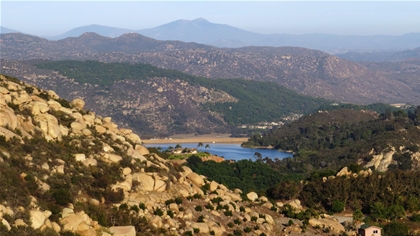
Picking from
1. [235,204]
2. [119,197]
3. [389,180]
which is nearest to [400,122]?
[389,180]

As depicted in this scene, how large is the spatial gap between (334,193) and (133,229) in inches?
1139

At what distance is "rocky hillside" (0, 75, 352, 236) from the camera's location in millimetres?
31328

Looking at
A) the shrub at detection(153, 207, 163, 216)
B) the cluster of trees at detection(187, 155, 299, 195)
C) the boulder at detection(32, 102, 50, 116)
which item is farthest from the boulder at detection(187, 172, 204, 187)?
the cluster of trees at detection(187, 155, 299, 195)

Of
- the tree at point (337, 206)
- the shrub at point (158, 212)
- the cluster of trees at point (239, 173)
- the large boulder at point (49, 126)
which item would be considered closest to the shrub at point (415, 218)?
the tree at point (337, 206)

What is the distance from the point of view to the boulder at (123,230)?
31.5m

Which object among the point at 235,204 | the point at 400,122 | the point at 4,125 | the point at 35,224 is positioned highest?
the point at 4,125

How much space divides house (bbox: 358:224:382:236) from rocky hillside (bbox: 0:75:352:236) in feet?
4.88

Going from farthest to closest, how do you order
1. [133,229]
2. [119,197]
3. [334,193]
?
[334,193], [119,197], [133,229]

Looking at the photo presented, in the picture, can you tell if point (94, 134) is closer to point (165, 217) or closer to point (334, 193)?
point (165, 217)

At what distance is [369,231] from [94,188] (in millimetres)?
18234

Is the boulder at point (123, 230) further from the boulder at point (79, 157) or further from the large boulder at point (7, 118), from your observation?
the large boulder at point (7, 118)

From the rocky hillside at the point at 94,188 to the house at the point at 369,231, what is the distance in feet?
4.88

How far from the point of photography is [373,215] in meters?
53.1

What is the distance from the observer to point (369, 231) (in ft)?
150
